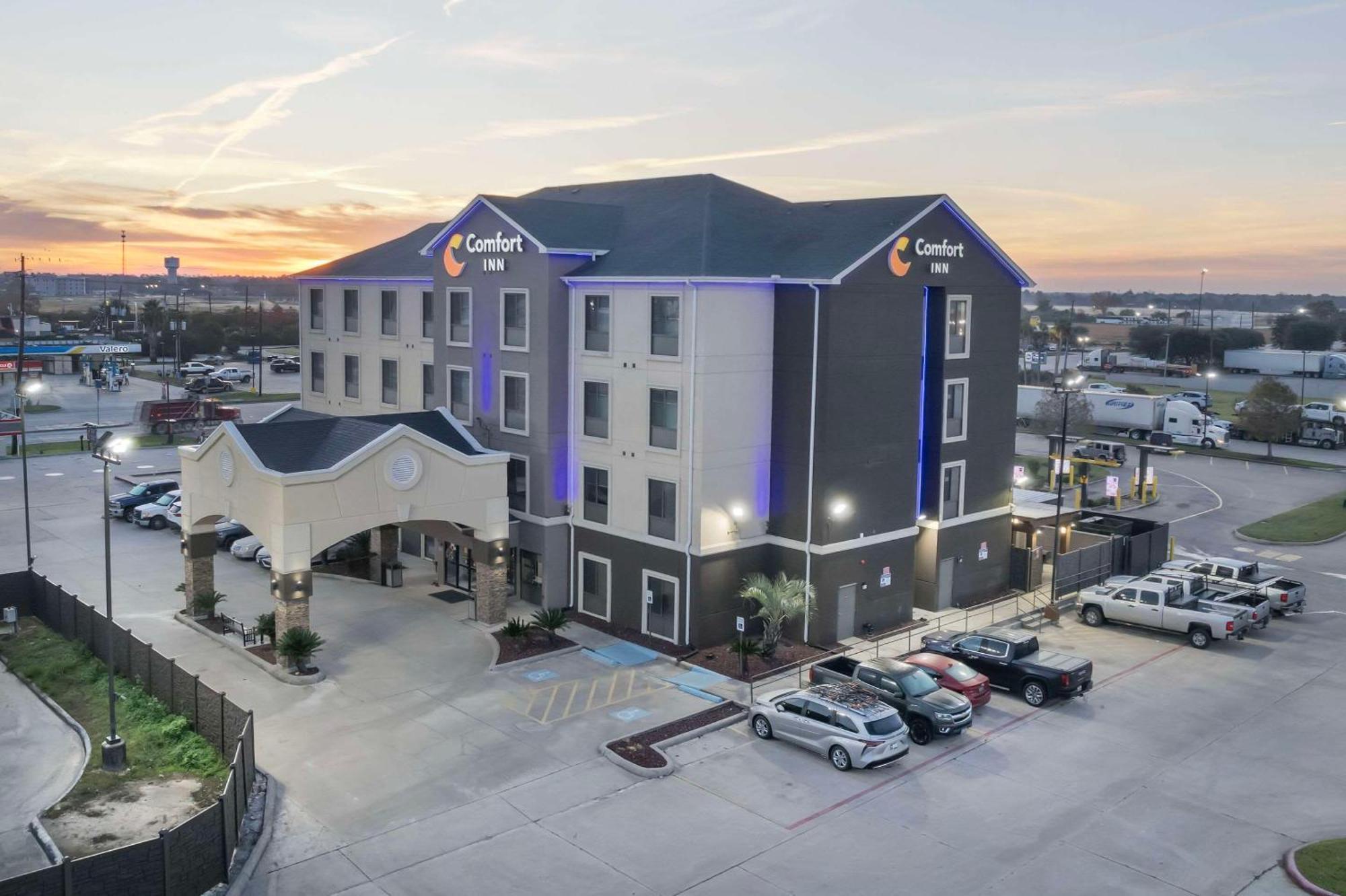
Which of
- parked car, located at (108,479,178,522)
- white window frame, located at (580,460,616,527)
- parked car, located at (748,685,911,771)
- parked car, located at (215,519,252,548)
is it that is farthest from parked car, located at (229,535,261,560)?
parked car, located at (748,685,911,771)

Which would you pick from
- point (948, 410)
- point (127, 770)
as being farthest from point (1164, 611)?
point (127, 770)

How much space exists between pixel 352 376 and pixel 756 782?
105ft

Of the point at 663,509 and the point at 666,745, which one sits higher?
the point at 663,509

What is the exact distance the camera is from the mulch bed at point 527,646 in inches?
1320

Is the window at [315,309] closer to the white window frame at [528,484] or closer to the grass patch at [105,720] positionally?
the white window frame at [528,484]

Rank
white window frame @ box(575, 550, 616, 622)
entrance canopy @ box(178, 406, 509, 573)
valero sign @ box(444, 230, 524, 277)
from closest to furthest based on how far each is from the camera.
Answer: entrance canopy @ box(178, 406, 509, 573)
white window frame @ box(575, 550, 616, 622)
valero sign @ box(444, 230, 524, 277)

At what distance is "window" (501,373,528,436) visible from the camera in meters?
38.9

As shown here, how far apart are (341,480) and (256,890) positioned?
1481 centimetres

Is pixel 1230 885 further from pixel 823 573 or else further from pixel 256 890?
pixel 256 890

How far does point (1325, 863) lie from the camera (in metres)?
21.3

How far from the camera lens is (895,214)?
3650 cm

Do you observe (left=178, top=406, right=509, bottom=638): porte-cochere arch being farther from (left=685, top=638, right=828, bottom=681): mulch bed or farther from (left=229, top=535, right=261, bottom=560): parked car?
(left=229, top=535, right=261, bottom=560): parked car

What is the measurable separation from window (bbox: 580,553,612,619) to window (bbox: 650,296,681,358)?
7659 mm

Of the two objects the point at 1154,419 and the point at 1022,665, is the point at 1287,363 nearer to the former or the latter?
the point at 1154,419
